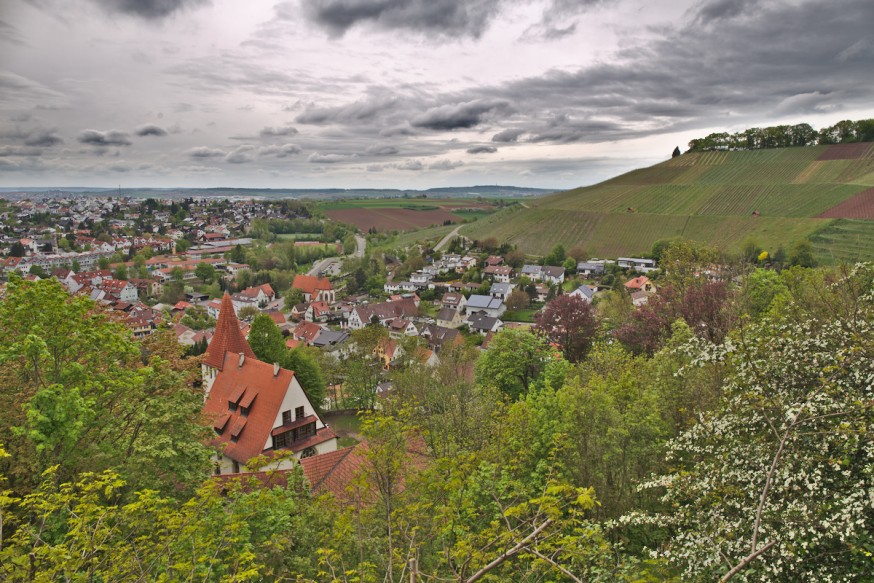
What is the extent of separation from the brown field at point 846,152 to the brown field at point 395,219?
336 feet

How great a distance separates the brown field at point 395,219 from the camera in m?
166

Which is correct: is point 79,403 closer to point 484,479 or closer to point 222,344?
point 484,479

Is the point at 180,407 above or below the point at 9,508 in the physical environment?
above

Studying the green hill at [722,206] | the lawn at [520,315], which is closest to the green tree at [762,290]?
the green hill at [722,206]

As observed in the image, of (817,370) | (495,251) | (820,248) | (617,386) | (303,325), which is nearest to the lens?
(817,370)

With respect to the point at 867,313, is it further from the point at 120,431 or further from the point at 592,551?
the point at 120,431

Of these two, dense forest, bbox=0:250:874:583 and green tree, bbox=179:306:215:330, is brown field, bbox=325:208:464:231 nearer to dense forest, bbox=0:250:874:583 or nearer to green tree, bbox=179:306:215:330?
green tree, bbox=179:306:215:330

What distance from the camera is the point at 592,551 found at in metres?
7.32

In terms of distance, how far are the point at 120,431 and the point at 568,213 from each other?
364 ft

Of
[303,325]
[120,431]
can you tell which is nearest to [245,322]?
[303,325]

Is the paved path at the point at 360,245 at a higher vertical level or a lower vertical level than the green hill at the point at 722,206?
lower

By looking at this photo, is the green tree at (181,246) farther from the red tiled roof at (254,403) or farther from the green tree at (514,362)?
the green tree at (514,362)

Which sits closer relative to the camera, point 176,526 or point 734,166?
point 176,526

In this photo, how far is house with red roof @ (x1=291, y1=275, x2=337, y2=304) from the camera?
94.2m
